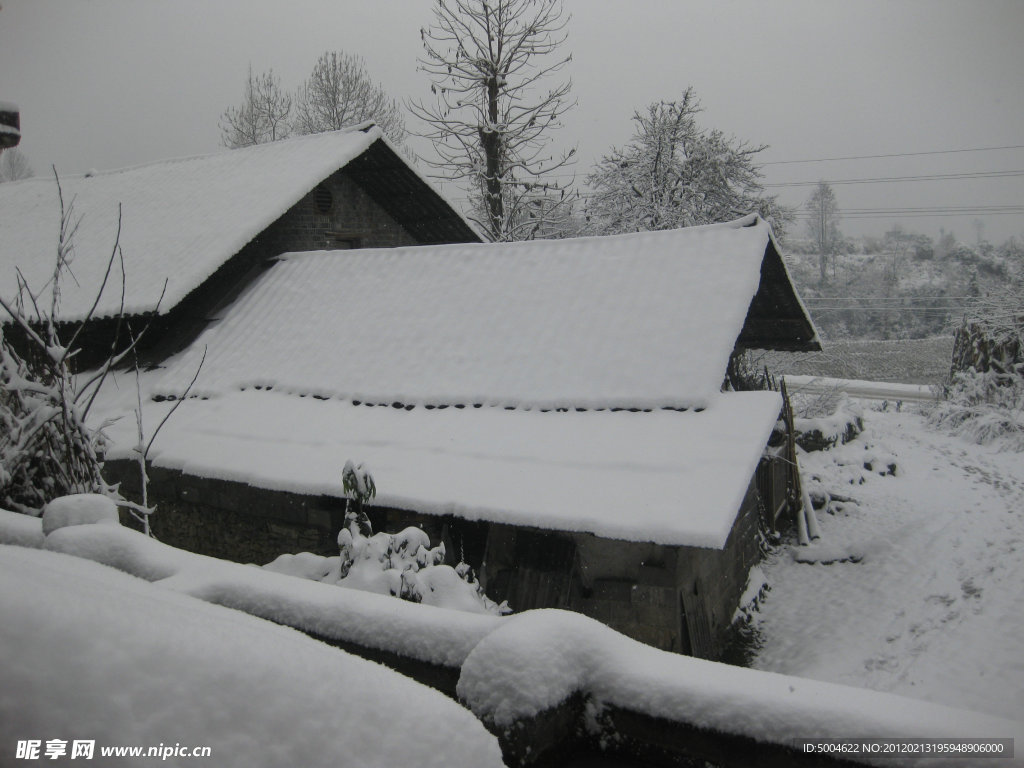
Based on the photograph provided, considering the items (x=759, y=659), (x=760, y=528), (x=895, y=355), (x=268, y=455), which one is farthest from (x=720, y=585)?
(x=895, y=355)

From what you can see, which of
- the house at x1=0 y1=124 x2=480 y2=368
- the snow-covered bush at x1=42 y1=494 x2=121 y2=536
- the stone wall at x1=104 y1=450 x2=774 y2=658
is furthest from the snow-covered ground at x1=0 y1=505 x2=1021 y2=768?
the house at x1=0 y1=124 x2=480 y2=368

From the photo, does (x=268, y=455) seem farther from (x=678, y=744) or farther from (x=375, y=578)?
(x=678, y=744)

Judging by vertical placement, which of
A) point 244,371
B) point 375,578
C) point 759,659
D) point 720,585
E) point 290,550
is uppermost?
point 244,371

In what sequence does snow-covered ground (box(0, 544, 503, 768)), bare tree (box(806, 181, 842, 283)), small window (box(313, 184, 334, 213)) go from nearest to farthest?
snow-covered ground (box(0, 544, 503, 768))
small window (box(313, 184, 334, 213))
bare tree (box(806, 181, 842, 283))

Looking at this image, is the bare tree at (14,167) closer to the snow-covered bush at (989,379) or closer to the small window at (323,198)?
the small window at (323,198)

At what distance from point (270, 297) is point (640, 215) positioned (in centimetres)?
1181

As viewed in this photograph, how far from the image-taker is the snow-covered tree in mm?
18641

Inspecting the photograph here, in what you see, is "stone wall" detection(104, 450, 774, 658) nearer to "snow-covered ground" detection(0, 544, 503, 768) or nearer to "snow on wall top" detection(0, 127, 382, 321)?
"snow on wall top" detection(0, 127, 382, 321)

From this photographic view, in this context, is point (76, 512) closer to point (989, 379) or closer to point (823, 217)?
point (989, 379)

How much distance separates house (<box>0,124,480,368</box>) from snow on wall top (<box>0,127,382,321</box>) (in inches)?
1.2

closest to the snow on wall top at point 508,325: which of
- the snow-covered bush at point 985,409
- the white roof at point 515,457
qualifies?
the white roof at point 515,457

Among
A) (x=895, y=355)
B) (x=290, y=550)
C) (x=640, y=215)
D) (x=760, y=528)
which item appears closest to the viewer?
(x=290, y=550)

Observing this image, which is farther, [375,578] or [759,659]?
[759,659]

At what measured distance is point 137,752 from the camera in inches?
39.8
